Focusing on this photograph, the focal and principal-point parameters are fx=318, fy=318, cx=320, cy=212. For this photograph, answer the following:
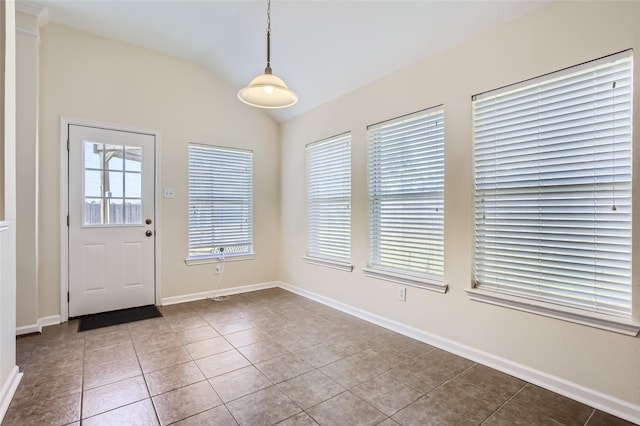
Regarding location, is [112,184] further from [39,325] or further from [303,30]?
[303,30]

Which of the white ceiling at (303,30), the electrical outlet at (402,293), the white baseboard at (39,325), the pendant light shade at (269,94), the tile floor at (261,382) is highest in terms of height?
the white ceiling at (303,30)

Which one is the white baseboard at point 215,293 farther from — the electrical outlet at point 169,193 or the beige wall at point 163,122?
the electrical outlet at point 169,193

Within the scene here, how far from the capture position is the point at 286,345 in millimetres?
2842

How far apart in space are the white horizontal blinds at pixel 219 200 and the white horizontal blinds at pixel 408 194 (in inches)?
81.2

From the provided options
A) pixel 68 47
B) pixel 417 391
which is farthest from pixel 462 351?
pixel 68 47

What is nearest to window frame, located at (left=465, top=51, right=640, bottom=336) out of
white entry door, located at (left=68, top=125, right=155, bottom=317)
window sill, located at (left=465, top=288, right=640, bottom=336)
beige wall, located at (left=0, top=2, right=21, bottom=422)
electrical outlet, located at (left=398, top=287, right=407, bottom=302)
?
window sill, located at (left=465, top=288, right=640, bottom=336)

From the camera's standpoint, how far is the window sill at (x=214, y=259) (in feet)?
13.9

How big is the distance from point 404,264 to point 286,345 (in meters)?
1.37

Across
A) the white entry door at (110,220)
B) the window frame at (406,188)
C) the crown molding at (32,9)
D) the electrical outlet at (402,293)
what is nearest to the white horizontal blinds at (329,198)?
the window frame at (406,188)

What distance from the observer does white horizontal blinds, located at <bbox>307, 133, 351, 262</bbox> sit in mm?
3846

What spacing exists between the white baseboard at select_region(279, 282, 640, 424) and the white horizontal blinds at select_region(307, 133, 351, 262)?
963 mm

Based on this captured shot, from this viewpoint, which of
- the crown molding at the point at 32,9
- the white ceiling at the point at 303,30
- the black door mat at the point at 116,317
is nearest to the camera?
the white ceiling at the point at 303,30

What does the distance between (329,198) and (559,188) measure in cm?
245

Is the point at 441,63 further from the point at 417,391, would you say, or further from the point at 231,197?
the point at 231,197
